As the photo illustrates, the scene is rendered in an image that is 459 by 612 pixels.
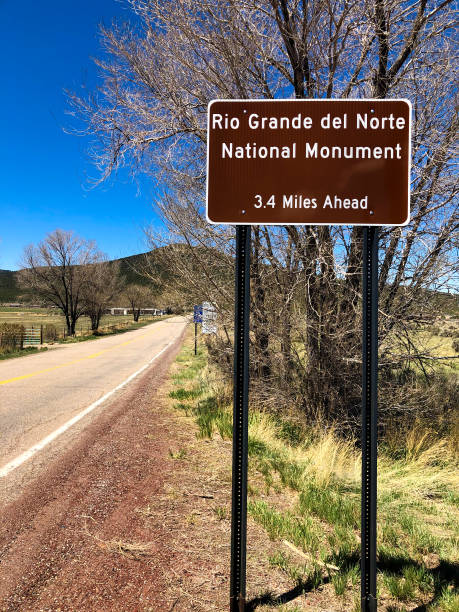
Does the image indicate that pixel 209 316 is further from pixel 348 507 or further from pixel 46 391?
pixel 348 507

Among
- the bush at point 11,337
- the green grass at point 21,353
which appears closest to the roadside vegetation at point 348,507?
the green grass at point 21,353

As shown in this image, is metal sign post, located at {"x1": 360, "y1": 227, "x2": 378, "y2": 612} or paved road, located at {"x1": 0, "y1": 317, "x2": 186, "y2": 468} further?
paved road, located at {"x1": 0, "y1": 317, "x2": 186, "y2": 468}

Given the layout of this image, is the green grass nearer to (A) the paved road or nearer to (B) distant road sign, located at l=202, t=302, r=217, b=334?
(A) the paved road

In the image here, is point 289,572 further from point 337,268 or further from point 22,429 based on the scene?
point 22,429

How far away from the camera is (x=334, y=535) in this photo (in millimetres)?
3277

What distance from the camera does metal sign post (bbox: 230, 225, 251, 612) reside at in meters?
2.40

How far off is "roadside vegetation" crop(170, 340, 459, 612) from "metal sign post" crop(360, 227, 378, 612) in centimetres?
32

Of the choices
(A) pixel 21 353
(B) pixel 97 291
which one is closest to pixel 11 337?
(A) pixel 21 353

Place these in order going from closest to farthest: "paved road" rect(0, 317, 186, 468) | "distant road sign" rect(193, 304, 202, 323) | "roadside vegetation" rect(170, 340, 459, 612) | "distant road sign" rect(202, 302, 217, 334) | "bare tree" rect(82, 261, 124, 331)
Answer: "roadside vegetation" rect(170, 340, 459, 612)
"paved road" rect(0, 317, 186, 468)
"distant road sign" rect(202, 302, 217, 334)
"distant road sign" rect(193, 304, 202, 323)
"bare tree" rect(82, 261, 124, 331)

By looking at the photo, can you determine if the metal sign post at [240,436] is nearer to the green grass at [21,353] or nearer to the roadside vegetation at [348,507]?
the roadside vegetation at [348,507]

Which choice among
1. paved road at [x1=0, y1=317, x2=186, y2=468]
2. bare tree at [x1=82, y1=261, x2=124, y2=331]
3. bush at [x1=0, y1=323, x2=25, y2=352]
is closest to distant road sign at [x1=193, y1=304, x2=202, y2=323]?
paved road at [x1=0, y1=317, x2=186, y2=468]

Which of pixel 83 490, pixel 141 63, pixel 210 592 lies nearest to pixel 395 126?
pixel 210 592

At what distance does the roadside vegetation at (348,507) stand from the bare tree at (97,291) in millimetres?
38274

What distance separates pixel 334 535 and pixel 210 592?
3.55ft
